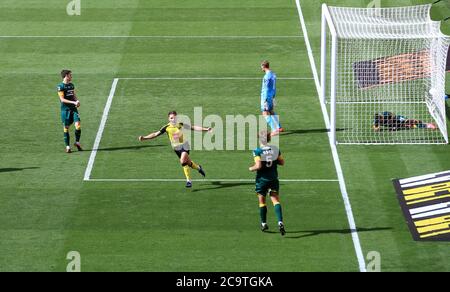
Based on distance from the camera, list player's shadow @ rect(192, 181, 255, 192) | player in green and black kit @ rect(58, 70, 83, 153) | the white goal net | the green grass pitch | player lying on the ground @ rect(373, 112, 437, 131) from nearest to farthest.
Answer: the green grass pitch < player's shadow @ rect(192, 181, 255, 192) < player in green and black kit @ rect(58, 70, 83, 153) < the white goal net < player lying on the ground @ rect(373, 112, 437, 131)

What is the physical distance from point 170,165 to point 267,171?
491 centimetres

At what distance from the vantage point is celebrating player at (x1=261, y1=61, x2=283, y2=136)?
28.3 meters

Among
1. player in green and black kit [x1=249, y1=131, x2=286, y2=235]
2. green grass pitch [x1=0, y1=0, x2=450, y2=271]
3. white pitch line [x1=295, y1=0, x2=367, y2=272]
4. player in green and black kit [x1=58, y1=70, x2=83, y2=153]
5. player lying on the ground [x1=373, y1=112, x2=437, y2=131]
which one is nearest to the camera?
white pitch line [x1=295, y1=0, x2=367, y2=272]

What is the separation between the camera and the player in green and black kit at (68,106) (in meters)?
27.3

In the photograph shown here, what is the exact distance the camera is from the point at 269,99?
93.6 feet

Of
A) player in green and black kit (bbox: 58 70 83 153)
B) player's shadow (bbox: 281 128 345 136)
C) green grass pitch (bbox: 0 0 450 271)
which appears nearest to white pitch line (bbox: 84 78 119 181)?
green grass pitch (bbox: 0 0 450 271)

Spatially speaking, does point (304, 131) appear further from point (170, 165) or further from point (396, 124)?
point (170, 165)

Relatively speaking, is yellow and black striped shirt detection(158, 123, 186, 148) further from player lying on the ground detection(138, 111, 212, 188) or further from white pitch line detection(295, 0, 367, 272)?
white pitch line detection(295, 0, 367, 272)

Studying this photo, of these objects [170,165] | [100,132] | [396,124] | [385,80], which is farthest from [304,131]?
[100,132]

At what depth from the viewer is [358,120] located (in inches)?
1165

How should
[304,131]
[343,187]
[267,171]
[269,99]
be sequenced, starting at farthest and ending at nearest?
[304,131], [269,99], [343,187], [267,171]

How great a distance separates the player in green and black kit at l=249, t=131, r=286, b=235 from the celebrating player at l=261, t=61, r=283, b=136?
6.15 meters

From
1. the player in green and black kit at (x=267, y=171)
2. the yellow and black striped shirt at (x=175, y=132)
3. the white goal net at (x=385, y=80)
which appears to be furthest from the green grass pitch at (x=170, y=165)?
the yellow and black striped shirt at (x=175, y=132)
